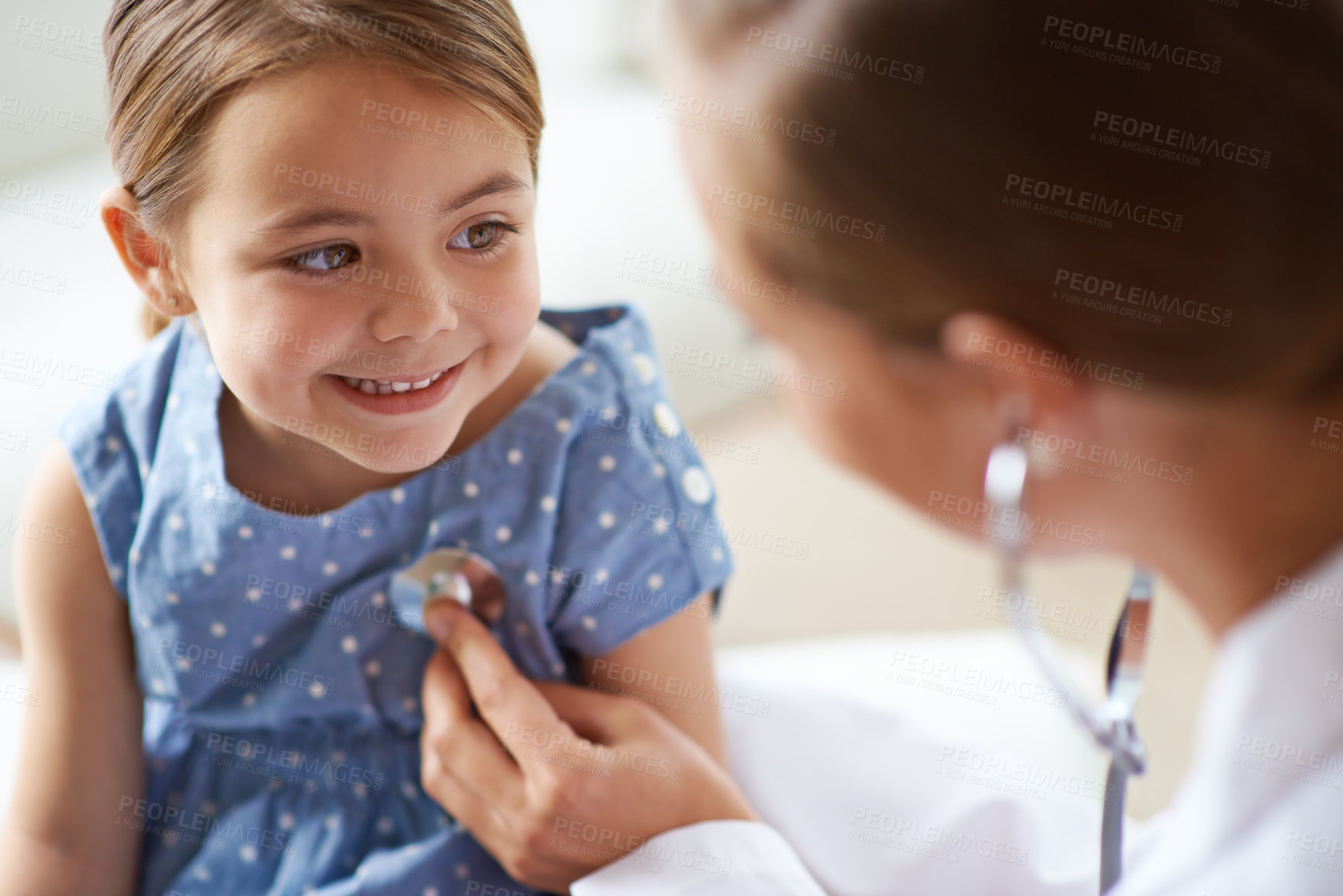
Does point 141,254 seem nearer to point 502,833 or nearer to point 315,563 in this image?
point 315,563

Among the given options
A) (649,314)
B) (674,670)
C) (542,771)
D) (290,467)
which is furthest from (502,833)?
(649,314)

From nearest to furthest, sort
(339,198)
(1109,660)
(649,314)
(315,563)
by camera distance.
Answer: (339,198) < (1109,660) < (315,563) < (649,314)

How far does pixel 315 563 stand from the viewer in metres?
0.93

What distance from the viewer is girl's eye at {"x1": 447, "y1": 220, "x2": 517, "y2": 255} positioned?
2.60 feet

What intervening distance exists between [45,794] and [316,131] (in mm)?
597

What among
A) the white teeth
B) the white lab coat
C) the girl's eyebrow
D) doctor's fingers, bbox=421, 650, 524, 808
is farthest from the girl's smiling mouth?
the white lab coat

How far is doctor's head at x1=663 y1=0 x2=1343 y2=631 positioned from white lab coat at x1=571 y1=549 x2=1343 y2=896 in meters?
0.08

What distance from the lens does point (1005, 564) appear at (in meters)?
0.64

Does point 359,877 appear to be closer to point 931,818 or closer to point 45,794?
point 45,794

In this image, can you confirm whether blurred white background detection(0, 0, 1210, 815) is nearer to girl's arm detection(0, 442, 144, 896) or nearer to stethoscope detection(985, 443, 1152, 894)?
girl's arm detection(0, 442, 144, 896)

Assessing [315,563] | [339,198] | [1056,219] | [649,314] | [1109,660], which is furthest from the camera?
[649,314]

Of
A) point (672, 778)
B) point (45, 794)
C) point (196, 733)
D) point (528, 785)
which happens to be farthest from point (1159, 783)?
point (45, 794)

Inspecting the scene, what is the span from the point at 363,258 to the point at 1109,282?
0.45 m

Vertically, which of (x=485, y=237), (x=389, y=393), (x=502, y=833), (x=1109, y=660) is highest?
(x=485, y=237)
